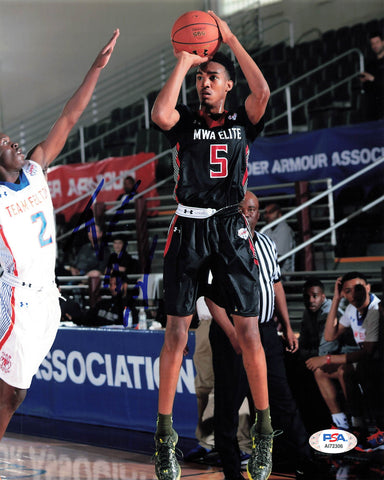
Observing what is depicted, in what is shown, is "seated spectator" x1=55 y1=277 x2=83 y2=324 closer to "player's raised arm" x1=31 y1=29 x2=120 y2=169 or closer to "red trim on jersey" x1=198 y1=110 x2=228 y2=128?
"player's raised arm" x1=31 y1=29 x2=120 y2=169

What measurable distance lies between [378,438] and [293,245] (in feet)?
11.1

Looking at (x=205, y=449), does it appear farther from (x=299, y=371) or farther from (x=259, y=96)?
(x=259, y=96)

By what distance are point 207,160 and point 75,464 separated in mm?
2617

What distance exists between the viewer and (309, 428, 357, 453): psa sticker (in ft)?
16.3

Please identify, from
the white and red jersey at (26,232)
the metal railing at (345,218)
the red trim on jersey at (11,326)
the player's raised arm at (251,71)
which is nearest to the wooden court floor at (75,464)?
the red trim on jersey at (11,326)

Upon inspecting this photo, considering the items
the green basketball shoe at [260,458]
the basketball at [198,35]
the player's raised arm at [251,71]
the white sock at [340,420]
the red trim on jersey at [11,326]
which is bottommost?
the white sock at [340,420]

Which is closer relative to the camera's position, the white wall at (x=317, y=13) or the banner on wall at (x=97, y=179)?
the banner on wall at (x=97, y=179)

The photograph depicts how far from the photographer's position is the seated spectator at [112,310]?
782 cm

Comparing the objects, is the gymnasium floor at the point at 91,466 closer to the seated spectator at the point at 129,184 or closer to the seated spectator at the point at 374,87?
the seated spectator at the point at 129,184

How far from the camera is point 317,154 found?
8.64 meters

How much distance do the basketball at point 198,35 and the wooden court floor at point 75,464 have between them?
105 inches

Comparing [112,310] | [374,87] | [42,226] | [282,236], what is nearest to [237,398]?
[42,226]

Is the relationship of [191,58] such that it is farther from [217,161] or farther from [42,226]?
[42,226]

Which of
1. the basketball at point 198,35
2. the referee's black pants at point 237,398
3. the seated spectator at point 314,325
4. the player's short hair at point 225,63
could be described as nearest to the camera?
the basketball at point 198,35
